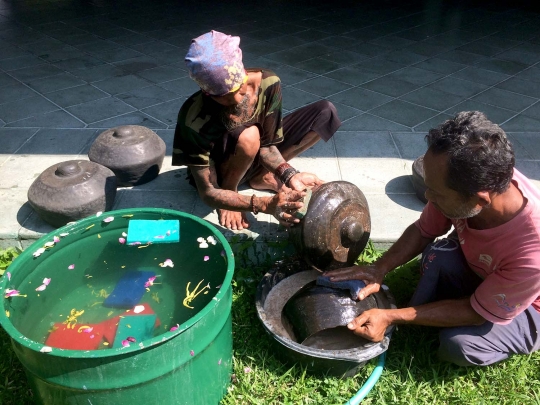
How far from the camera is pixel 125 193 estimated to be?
3.55m

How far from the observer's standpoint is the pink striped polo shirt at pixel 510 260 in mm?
1969

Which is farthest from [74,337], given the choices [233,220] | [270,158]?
[270,158]

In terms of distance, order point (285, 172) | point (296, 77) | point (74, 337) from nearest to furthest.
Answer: point (74, 337) → point (285, 172) → point (296, 77)

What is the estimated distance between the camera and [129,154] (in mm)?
3473

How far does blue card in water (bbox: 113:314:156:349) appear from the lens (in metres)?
2.17

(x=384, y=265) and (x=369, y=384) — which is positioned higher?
(x=384, y=265)

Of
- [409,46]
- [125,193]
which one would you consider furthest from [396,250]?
[409,46]

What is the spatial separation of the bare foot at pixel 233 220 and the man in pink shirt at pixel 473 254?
871 millimetres

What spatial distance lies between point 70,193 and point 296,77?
141 inches

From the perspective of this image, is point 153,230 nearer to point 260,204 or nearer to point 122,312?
point 122,312

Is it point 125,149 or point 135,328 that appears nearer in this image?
point 135,328

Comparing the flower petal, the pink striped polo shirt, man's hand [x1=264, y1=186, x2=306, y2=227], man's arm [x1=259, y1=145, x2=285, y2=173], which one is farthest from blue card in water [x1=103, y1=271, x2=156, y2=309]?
the pink striped polo shirt

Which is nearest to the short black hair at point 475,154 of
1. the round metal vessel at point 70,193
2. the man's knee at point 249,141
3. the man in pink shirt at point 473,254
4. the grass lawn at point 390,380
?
the man in pink shirt at point 473,254

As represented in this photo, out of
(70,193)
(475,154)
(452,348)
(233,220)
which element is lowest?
(452,348)
